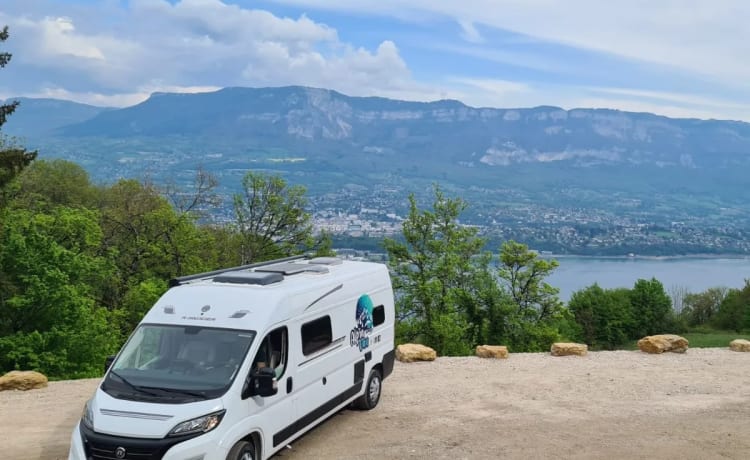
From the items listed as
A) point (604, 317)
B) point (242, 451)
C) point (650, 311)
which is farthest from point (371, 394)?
point (650, 311)

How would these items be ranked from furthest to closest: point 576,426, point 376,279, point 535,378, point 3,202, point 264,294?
1. point 3,202
2. point 535,378
3. point 376,279
4. point 576,426
5. point 264,294

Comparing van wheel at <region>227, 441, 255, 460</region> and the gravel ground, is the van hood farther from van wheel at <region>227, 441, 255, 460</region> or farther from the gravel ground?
the gravel ground

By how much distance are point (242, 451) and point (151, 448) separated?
1197 mm

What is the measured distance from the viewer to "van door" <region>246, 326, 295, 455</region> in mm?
8320

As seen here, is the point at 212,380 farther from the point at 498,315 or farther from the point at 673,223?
the point at 673,223

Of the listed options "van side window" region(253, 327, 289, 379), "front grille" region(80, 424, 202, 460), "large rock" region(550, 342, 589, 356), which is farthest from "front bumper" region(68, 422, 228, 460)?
"large rock" region(550, 342, 589, 356)

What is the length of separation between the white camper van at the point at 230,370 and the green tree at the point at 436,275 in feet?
74.3

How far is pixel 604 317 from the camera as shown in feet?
211

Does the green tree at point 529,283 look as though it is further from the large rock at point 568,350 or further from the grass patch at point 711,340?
the large rock at point 568,350

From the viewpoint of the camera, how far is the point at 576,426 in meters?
11.4

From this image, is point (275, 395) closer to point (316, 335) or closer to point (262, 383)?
point (262, 383)

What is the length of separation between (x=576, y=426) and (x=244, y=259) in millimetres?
26647

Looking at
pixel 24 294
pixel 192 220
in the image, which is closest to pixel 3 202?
pixel 24 294

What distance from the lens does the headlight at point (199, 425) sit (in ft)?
23.9
